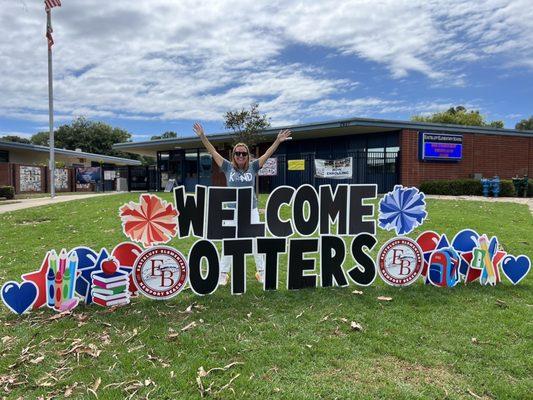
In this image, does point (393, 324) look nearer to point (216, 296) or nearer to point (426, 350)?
point (426, 350)

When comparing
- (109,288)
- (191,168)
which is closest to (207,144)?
(109,288)

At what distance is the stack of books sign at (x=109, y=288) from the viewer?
177 inches

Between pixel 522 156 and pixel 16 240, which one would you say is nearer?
pixel 16 240

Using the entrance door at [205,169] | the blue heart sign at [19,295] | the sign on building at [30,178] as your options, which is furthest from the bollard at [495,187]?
the sign on building at [30,178]

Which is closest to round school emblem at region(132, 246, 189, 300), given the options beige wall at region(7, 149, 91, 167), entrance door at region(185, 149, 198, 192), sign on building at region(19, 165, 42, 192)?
entrance door at region(185, 149, 198, 192)

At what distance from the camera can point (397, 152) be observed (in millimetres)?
20922

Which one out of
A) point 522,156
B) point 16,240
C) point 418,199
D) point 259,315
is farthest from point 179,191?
point 522,156

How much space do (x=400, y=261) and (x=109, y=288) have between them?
3316 mm

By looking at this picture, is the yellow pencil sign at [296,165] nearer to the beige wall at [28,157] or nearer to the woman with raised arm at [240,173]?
the woman with raised arm at [240,173]

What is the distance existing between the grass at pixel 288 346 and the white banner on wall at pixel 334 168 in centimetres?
1596

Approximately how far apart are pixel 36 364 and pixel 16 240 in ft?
20.4

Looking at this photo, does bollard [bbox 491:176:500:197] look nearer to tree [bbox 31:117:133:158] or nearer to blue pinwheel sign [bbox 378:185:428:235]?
blue pinwheel sign [bbox 378:185:428:235]

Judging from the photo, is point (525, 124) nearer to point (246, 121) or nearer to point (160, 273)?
point (246, 121)

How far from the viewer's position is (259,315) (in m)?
4.26
